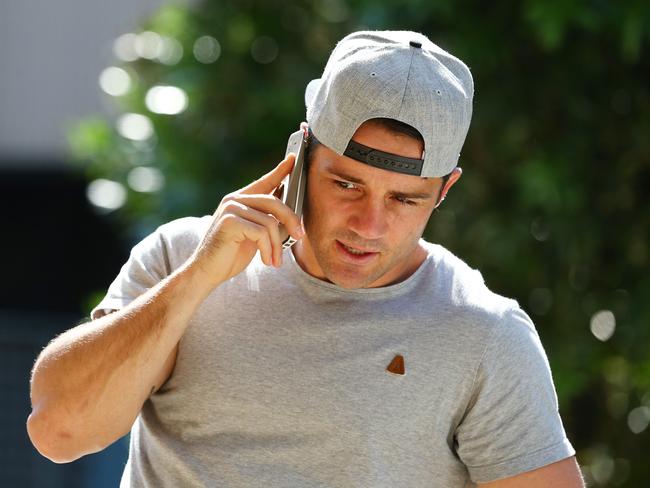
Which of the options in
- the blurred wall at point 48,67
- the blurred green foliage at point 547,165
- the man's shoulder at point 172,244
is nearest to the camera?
the man's shoulder at point 172,244

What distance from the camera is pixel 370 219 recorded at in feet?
8.19

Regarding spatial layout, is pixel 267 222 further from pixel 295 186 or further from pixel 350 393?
pixel 350 393

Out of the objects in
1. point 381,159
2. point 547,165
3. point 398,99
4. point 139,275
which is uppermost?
point 398,99

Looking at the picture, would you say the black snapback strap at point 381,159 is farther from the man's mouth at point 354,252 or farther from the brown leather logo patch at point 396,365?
the brown leather logo patch at point 396,365

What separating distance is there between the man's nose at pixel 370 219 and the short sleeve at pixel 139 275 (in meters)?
0.46

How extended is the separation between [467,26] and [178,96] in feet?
4.69

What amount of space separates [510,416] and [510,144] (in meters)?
2.11

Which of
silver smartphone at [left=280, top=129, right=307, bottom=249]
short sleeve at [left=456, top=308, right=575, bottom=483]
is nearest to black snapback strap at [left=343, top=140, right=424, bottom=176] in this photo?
silver smartphone at [left=280, top=129, right=307, bottom=249]

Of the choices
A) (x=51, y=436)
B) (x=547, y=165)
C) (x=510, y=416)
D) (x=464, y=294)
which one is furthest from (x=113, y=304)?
(x=547, y=165)

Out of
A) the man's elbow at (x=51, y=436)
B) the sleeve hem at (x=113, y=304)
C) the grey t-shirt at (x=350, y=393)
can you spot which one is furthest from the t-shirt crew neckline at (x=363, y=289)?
the man's elbow at (x=51, y=436)

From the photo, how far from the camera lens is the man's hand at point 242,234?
2486 mm

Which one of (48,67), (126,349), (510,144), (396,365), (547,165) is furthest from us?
(48,67)

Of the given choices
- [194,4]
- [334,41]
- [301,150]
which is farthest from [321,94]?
[194,4]

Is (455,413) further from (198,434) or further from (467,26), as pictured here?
(467,26)
